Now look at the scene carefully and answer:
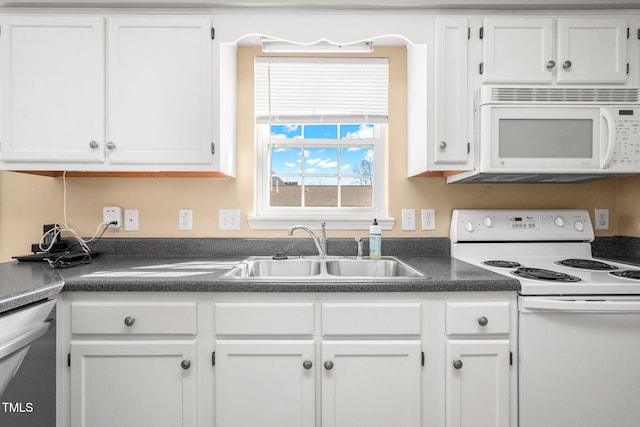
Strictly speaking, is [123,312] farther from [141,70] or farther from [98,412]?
[141,70]

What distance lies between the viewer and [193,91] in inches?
67.1

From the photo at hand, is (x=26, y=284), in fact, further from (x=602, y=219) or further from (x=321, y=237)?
(x=602, y=219)

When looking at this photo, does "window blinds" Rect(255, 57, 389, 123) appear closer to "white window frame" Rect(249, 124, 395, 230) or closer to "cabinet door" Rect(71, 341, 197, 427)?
"white window frame" Rect(249, 124, 395, 230)

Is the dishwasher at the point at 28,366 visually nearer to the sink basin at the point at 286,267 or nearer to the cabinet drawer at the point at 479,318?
the sink basin at the point at 286,267

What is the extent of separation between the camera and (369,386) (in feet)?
4.42

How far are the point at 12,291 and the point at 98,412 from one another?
587mm

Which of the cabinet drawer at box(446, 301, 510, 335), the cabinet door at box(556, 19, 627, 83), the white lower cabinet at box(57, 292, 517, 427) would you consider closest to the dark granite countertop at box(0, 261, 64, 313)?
the white lower cabinet at box(57, 292, 517, 427)

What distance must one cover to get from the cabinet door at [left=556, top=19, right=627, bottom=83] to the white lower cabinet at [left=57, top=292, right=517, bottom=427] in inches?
48.0

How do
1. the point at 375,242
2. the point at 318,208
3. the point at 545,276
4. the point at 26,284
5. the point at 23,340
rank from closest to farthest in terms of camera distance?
the point at 23,340 < the point at 26,284 < the point at 545,276 < the point at 375,242 < the point at 318,208

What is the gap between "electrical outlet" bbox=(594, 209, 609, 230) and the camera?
6.75 feet

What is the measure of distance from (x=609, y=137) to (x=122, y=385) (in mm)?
2415

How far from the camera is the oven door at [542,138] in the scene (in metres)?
1.62

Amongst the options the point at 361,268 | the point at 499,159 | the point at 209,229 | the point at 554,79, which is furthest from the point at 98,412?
the point at 554,79

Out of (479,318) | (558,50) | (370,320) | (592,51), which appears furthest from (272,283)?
(592,51)
